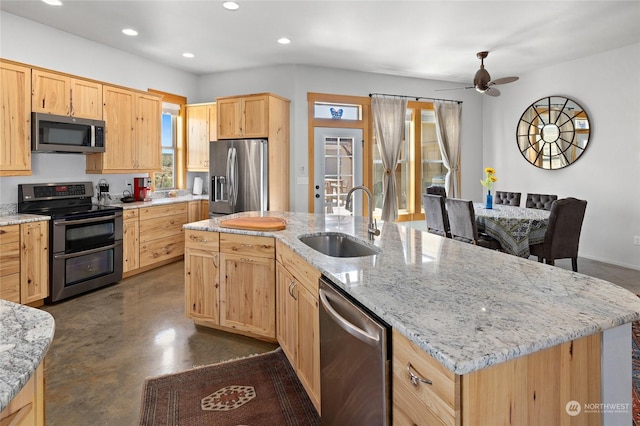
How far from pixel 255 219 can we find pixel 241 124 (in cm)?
263

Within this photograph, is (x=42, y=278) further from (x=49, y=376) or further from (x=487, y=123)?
(x=487, y=123)

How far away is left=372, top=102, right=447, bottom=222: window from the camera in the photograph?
651 cm

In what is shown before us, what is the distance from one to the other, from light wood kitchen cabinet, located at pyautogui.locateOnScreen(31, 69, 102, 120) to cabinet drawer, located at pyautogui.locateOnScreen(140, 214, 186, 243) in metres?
1.40

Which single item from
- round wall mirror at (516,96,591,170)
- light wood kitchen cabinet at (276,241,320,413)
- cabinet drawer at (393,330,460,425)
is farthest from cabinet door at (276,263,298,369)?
round wall mirror at (516,96,591,170)

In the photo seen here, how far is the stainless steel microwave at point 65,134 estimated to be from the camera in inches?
147

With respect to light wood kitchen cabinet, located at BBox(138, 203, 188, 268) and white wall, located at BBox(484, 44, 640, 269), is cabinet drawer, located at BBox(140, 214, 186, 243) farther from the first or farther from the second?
white wall, located at BBox(484, 44, 640, 269)

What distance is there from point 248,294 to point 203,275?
46 centimetres

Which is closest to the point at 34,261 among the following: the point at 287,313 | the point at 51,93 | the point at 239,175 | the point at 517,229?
the point at 51,93

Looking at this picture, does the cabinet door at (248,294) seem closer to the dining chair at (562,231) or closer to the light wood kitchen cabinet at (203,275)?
the light wood kitchen cabinet at (203,275)

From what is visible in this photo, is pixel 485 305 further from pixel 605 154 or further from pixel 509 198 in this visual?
pixel 605 154

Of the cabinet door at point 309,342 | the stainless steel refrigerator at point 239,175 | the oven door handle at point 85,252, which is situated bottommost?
the cabinet door at point 309,342

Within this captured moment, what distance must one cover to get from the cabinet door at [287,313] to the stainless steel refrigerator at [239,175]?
271 cm

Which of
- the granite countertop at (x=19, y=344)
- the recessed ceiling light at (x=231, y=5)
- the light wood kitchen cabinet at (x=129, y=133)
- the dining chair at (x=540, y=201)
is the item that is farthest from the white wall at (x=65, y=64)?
the dining chair at (x=540, y=201)

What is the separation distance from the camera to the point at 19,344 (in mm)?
884
